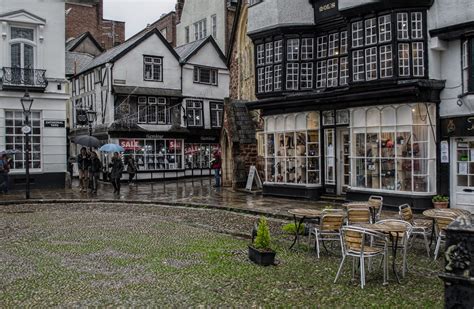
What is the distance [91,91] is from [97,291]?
31.4m

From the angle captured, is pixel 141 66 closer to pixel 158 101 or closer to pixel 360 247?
pixel 158 101

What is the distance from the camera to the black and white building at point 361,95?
54.1 ft

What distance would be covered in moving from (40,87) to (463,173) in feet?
68.7

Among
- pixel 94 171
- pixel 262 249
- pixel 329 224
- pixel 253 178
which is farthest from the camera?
pixel 94 171

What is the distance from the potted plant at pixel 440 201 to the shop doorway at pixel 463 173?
0.44 meters

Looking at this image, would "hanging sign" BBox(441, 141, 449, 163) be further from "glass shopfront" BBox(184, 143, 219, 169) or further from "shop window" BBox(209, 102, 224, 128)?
"shop window" BBox(209, 102, 224, 128)

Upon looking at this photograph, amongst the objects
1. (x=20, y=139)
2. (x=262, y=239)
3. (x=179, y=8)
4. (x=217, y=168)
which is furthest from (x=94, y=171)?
(x=179, y=8)

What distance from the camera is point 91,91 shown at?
123ft

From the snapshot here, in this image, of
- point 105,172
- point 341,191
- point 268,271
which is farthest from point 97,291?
point 105,172

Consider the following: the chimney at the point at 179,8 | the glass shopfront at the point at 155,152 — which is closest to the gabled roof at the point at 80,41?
the chimney at the point at 179,8

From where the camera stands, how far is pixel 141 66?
35906 mm

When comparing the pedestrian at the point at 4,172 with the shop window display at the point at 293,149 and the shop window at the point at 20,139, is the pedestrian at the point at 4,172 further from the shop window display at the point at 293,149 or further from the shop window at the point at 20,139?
the shop window display at the point at 293,149

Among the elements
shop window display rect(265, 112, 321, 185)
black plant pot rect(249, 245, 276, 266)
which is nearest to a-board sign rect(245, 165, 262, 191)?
shop window display rect(265, 112, 321, 185)

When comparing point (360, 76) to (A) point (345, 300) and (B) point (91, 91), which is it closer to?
(A) point (345, 300)
